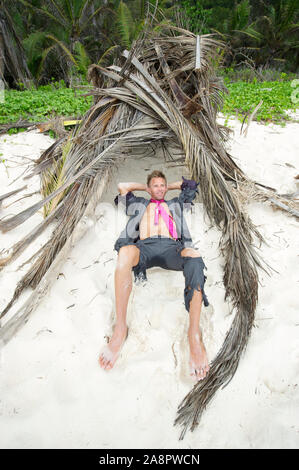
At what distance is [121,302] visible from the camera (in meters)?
1.90

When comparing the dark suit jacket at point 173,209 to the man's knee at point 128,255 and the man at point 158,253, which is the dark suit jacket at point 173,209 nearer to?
the man at point 158,253

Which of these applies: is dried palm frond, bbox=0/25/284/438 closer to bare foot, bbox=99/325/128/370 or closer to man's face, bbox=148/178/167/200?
man's face, bbox=148/178/167/200

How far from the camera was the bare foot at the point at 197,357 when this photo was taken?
174 centimetres

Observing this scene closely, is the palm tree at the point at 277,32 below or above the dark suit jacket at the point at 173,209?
above

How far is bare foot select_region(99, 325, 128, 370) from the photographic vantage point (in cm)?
Result: 178

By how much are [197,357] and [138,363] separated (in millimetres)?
372

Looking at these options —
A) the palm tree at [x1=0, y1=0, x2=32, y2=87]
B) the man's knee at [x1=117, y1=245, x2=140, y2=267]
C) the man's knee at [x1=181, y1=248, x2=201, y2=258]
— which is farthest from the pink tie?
the palm tree at [x1=0, y1=0, x2=32, y2=87]

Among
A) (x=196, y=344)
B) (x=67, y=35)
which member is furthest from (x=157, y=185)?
(x=67, y=35)

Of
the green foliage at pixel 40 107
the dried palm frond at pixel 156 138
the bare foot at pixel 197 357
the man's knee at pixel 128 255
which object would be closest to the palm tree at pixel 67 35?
the green foliage at pixel 40 107

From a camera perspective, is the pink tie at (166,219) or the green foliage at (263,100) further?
the green foliage at (263,100)

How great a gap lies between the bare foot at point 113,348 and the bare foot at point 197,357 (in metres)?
0.44

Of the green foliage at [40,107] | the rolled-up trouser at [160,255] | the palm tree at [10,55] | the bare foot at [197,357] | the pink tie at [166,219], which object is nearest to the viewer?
the bare foot at [197,357]

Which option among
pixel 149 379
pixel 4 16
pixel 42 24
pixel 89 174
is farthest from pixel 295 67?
pixel 149 379

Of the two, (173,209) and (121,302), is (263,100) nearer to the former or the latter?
(173,209)
